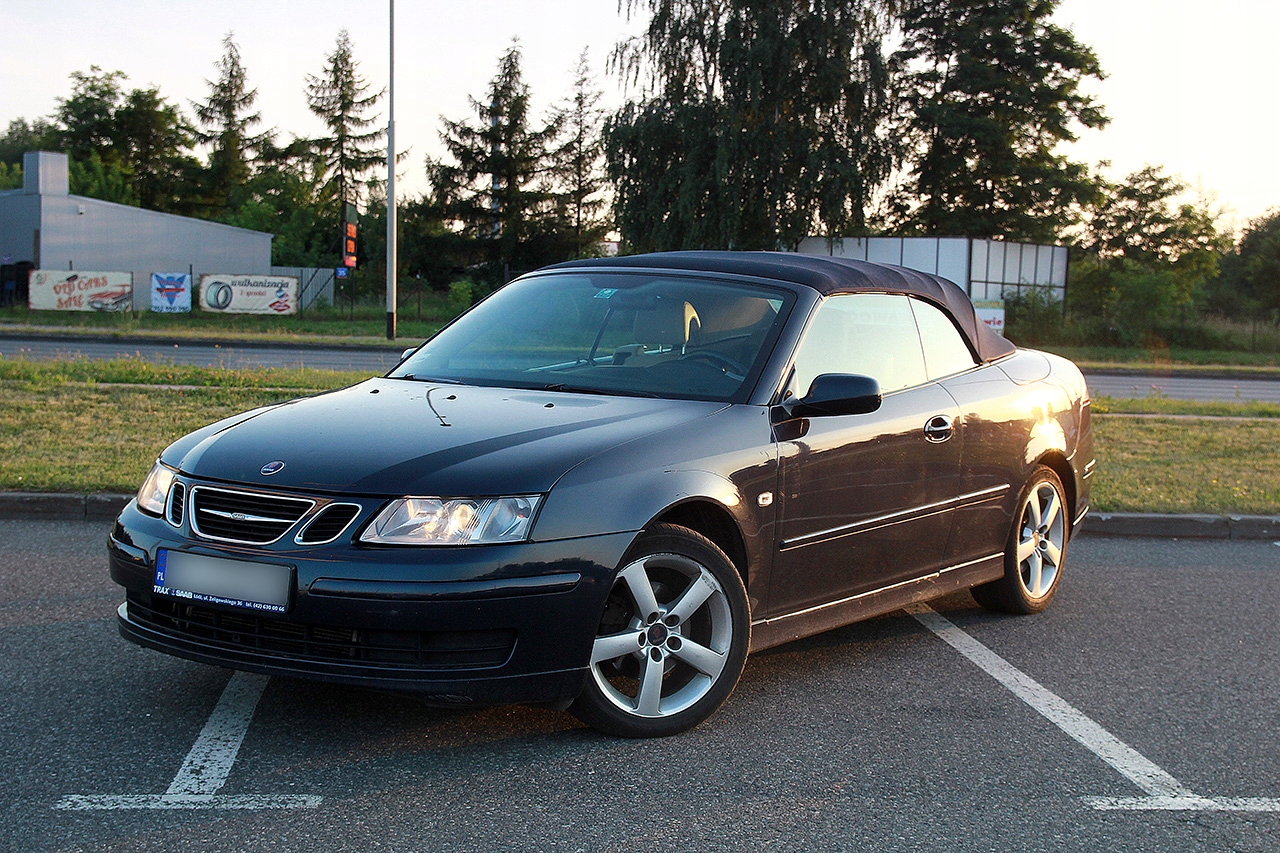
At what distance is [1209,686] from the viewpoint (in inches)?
189

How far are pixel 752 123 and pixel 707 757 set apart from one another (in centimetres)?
3626

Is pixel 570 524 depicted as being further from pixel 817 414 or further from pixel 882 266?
pixel 882 266

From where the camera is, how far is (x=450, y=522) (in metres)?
3.51

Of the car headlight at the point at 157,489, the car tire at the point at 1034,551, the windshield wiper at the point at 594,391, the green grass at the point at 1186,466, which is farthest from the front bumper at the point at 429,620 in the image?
the green grass at the point at 1186,466

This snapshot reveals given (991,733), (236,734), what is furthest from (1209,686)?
(236,734)

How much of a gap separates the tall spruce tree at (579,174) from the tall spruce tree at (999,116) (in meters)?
15.1

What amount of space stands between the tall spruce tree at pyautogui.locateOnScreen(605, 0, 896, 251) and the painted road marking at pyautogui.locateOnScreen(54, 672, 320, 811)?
34.3 metres

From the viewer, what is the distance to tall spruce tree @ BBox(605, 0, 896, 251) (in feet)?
123

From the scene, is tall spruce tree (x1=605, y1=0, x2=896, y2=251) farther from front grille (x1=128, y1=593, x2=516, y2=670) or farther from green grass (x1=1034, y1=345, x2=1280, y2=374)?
front grille (x1=128, y1=593, x2=516, y2=670)

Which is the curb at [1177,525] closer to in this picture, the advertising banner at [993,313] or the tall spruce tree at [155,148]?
the advertising banner at [993,313]

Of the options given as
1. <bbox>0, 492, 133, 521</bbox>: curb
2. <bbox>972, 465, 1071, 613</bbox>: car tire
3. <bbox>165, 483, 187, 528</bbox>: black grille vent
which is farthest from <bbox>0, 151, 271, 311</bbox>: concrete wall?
<bbox>165, 483, 187, 528</bbox>: black grille vent

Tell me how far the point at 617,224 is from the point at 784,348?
35.3 meters

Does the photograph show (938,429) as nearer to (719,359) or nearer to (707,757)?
(719,359)

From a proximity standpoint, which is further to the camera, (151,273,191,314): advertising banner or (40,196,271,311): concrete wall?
(40,196,271,311): concrete wall
